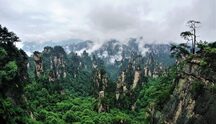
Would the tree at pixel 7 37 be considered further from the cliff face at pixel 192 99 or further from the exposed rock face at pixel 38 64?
the exposed rock face at pixel 38 64

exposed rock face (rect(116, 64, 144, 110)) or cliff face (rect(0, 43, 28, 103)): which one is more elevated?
cliff face (rect(0, 43, 28, 103))

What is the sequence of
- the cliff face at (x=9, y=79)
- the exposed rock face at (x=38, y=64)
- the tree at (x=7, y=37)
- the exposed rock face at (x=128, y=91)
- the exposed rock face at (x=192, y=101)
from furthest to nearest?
the exposed rock face at (x=38, y=64)
the exposed rock face at (x=128, y=91)
the tree at (x=7, y=37)
the cliff face at (x=9, y=79)
the exposed rock face at (x=192, y=101)

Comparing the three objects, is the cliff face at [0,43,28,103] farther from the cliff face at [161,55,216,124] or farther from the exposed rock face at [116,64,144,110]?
the exposed rock face at [116,64,144,110]

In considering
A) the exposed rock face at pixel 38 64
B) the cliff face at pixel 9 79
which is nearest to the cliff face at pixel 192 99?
the cliff face at pixel 9 79

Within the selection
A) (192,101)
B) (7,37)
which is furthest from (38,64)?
(192,101)

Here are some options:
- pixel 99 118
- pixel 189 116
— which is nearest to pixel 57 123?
pixel 99 118

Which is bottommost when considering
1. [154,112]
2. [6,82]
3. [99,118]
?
[99,118]

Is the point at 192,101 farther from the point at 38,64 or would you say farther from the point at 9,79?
the point at 38,64

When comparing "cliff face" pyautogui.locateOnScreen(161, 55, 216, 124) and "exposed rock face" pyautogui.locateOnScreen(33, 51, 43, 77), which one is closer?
"cliff face" pyautogui.locateOnScreen(161, 55, 216, 124)

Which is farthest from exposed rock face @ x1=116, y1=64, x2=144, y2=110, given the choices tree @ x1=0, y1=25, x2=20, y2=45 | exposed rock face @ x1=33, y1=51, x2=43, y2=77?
tree @ x1=0, y1=25, x2=20, y2=45

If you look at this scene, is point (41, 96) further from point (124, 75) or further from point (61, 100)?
point (124, 75)

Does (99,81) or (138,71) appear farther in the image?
(138,71)
